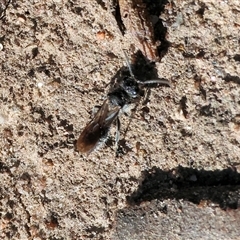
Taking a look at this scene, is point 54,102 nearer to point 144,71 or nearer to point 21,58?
point 21,58

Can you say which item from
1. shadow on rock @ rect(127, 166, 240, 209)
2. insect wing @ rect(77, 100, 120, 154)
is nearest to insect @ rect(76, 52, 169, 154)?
insect wing @ rect(77, 100, 120, 154)

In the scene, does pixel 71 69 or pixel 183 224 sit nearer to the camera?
pixel 183 224

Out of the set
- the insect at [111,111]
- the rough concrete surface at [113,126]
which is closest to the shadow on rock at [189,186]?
the rough concrete surface at [113,126]

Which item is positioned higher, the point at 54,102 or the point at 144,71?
the point at 144,71

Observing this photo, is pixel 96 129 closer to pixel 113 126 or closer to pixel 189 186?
pixel 113 126

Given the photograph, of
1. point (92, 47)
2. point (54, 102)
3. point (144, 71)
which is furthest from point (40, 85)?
point (144, 71)

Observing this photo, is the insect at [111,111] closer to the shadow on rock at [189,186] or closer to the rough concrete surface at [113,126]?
the rough concrete surface at [113,126]
